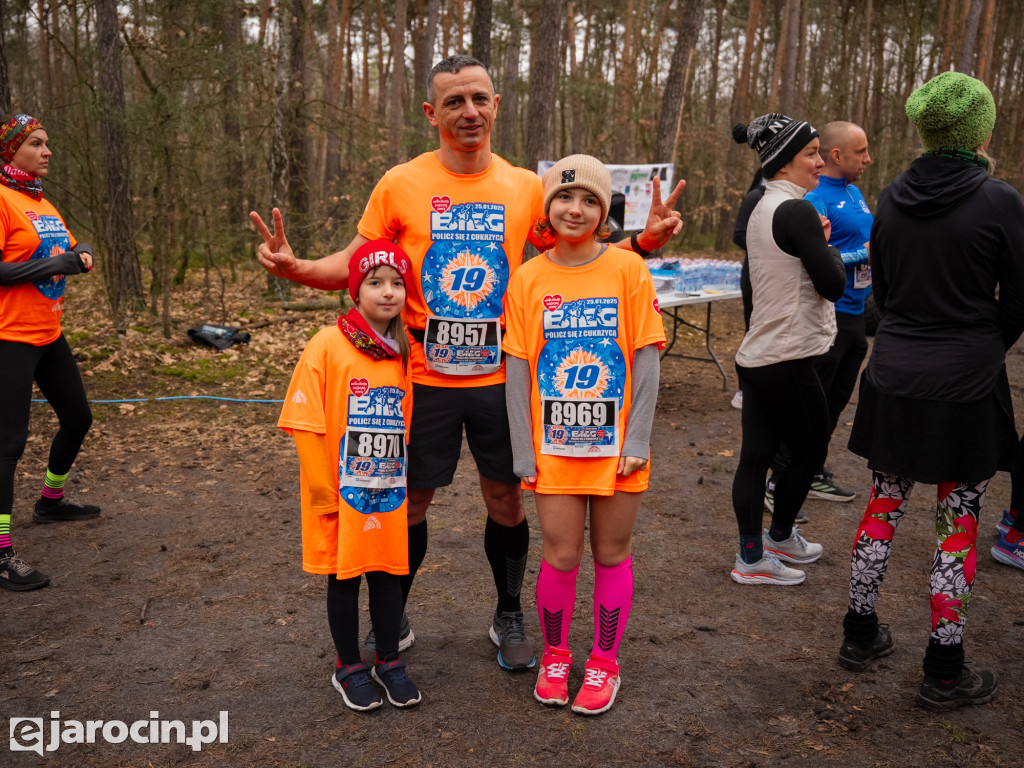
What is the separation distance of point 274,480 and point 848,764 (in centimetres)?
409

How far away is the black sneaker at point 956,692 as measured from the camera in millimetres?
2906

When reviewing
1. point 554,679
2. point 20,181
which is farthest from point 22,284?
point 554,679

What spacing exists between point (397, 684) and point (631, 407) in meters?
1.31

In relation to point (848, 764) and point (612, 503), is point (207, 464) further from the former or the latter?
point (848, 764)

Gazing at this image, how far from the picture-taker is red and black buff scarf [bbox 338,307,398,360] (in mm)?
2764

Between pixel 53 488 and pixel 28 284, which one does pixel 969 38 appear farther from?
pixel 53 488

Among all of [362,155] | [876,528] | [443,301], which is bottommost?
[876,528]

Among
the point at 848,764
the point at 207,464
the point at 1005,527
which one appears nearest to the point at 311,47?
the point at 207,464

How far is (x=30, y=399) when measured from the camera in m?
4.20

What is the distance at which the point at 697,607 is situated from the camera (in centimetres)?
381

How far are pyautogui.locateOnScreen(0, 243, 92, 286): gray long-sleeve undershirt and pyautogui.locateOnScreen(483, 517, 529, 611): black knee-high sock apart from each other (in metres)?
2.54

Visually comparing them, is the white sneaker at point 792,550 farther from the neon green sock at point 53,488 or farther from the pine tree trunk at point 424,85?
the pine tree trunk at point 424,85

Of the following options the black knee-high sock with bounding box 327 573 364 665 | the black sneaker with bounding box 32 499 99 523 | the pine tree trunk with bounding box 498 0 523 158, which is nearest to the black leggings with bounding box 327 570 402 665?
the black knee-high sock with bounding box 327 573 364 665

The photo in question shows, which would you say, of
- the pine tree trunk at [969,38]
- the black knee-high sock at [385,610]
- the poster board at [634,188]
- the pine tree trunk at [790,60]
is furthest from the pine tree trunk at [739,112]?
the black knee-high sock at [385,610]
